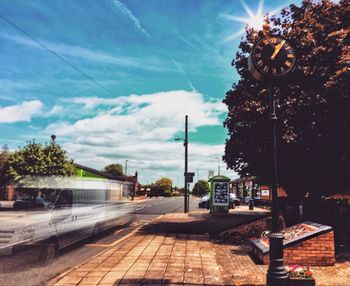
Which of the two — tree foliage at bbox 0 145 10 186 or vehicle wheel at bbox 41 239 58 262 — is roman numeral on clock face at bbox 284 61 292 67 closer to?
vehicle wheel at bbox 41 239 58 262

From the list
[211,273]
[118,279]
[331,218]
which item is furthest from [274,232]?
[331,218]

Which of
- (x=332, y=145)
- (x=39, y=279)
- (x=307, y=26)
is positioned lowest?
(x=39, y=279)

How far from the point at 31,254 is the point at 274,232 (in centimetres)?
698

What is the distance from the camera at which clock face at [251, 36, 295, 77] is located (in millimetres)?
6430

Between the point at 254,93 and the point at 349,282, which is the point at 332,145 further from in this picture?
the point at 349,282

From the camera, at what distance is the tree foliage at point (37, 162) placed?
33781mm

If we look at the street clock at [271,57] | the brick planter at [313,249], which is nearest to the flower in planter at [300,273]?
the brick planter at [313,249]

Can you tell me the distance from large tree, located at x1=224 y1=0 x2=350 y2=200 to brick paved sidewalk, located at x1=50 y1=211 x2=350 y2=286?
186 inches

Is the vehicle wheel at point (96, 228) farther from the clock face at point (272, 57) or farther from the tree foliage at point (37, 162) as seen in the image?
the tree foliage at point (37, 162)

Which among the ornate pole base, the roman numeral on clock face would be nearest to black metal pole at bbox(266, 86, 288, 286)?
the ornate pole base

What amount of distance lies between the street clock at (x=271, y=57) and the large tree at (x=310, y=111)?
19.8ft

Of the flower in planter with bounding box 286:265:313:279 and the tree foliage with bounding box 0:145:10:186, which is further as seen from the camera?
the tree foliage with bounding box 0:145:10:186

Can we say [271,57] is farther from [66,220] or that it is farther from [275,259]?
[66,220]

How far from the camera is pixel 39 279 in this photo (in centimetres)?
705
